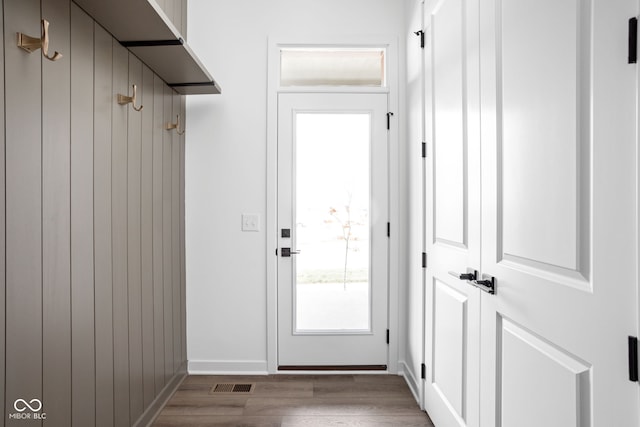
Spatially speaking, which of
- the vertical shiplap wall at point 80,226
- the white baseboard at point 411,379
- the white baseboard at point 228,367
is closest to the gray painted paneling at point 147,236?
the vertical shiplap wall at point 80,226

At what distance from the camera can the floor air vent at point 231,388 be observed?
253 centimetres

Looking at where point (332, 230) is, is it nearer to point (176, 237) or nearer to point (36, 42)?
point (176, 237)

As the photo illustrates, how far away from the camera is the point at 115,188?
1.81 meters

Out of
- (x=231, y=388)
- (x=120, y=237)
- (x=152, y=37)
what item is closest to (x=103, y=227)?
(x=120, y=237)

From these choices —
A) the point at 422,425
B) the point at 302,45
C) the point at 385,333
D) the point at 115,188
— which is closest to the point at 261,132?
the point at 302,45

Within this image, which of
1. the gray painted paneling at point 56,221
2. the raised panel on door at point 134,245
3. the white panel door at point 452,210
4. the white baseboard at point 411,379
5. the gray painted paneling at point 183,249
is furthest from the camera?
the gray painted paneling at point 183,249

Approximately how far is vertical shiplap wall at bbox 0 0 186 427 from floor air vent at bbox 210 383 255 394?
1.07 ft

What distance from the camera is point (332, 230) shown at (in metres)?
2.83

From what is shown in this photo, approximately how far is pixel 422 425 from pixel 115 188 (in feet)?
6.68

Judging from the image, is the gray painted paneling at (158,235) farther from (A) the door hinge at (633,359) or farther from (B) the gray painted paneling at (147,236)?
(A) the door hinge at (633,359)

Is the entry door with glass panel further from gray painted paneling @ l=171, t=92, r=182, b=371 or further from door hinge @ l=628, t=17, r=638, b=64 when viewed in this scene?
door hinge @ l=628, t=17, r=638, b=64

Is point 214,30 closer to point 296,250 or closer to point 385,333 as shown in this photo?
point 296,250

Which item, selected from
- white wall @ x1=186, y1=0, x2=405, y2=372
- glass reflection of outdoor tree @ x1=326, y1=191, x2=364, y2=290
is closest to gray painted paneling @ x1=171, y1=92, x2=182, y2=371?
white wall @ x1=186, y1=0, x2=405, y2=372

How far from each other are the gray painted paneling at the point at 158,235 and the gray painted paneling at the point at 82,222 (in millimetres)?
662
